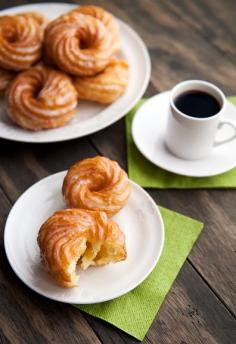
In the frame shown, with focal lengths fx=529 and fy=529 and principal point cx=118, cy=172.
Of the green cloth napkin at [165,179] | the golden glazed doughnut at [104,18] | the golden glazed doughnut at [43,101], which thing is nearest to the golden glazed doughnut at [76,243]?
the green cloth napkin at [165,179]

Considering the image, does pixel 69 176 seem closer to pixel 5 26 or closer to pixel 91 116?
pixel 91 116

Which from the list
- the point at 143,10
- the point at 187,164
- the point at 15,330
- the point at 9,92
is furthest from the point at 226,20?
the point at 15,330

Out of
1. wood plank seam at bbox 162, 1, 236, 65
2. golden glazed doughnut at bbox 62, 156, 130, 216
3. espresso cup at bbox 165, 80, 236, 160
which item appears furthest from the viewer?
wood plank seam at bbox 162, 1, 236, 65

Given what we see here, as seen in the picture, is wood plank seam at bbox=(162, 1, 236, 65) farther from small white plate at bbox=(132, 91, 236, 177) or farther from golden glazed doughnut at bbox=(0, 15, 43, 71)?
golden glazed doughnut at bbox=(0, 15, 43, 71)

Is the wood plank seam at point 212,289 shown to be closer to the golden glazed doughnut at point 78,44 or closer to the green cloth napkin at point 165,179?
the green cloth napkin at point 165,179

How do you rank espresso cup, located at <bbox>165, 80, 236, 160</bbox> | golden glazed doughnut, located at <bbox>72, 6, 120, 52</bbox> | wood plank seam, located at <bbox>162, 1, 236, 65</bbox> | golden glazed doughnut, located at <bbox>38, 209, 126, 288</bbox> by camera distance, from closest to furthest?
golden glazed doughnut, located at <bbox>38, 209, 126, 288</bbox>
espresso cup, located at <bbox>165, 80, 236, 160</bbox>
golden glazed doughnut, located at <bbox>72, 6, 120, 52</bbox>
wood plank seam, located at <bbox>162, 1, 236, 65</bbox>

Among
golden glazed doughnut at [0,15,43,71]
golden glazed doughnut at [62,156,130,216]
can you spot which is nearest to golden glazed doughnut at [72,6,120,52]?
golden glazed doughnut at [0,15,43,71]

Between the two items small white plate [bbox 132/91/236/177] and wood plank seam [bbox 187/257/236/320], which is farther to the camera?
small white plate [bbox 132/91/236/177]
